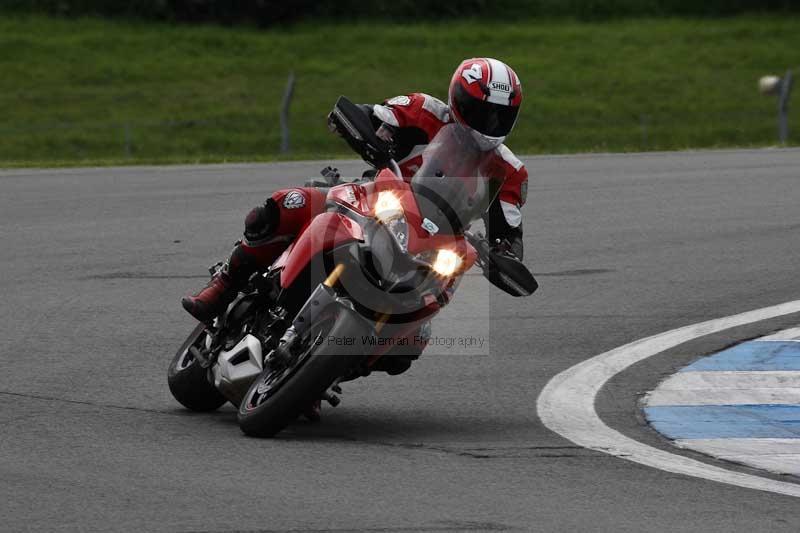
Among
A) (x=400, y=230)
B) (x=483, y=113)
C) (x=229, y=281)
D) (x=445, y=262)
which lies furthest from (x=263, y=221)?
(x=483, y=113)

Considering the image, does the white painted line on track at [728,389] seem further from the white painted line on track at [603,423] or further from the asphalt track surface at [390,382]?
the white painted line on track at [603,423]

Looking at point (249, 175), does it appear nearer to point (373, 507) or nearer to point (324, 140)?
point (373, 507)

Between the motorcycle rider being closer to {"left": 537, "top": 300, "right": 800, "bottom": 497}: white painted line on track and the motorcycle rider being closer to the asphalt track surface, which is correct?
the asphalt track surface

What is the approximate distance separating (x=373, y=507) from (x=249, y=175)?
1352 centimetres

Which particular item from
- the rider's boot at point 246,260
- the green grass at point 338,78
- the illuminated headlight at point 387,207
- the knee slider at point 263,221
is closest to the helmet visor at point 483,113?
the illuminated headlight at point 387,207

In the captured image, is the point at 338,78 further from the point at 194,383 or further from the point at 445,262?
the point at 445,262

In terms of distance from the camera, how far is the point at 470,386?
8070mm

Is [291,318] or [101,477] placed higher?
[291,318]

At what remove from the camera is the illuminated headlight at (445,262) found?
642cm

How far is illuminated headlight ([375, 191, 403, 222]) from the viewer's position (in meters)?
6.39

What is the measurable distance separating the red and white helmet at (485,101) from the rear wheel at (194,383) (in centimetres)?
179

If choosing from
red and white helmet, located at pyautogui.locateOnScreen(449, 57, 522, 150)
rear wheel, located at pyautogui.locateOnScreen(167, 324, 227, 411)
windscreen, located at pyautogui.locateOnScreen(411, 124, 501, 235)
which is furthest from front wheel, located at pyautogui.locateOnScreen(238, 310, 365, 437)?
red and white helmet, located at pyautogui.locateOnScreen(449, 57, 522, 150)

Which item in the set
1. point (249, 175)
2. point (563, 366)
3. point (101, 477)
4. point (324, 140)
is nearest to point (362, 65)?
point (324, 140)

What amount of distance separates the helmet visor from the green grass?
23.7 metres
